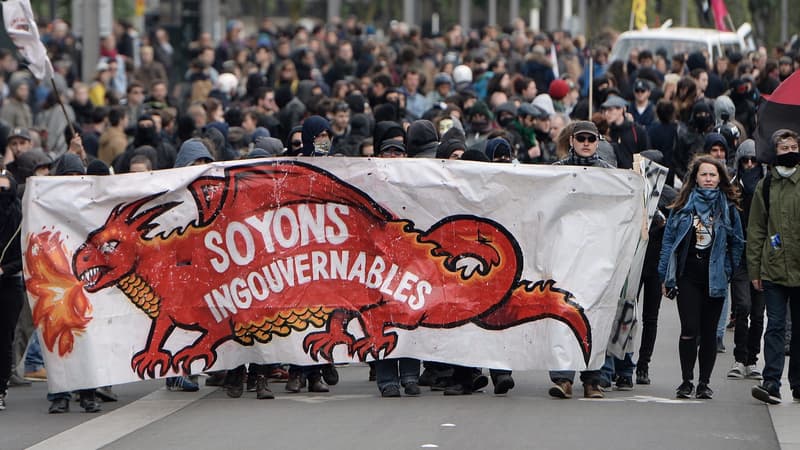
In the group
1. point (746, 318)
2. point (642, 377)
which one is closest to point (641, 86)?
point (746, 318)

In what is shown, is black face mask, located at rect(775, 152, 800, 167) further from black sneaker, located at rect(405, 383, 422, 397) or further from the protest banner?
black sneaker, located at rect(405, 383, 422, 397)

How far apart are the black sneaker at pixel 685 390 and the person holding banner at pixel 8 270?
4.31 metres

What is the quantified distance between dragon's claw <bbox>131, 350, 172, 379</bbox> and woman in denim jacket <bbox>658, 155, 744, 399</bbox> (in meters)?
3.15

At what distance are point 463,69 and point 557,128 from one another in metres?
5.84

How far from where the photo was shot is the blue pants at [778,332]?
34.8ft

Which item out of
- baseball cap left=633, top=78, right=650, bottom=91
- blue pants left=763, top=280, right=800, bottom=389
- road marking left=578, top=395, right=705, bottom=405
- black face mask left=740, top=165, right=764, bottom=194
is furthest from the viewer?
baseball cap left=633, top=78, right=650, bottom=91

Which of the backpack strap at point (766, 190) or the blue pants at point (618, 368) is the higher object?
the backpack strap at point (766, 190)

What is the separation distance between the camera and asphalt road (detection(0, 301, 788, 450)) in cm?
942

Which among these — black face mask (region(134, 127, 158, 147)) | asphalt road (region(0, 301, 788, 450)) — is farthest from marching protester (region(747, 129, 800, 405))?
black face mask (region(134, 127, 158, 147))

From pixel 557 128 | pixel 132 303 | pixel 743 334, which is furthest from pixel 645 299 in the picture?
pixel 557 128

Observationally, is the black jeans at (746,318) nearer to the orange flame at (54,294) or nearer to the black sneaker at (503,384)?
the black sneaker at (503,384)

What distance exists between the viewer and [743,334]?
1194 centimetres

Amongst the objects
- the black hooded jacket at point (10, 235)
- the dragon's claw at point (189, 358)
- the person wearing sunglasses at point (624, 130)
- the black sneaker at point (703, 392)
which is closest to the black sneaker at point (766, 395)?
the black sneaker at point (703, 392)

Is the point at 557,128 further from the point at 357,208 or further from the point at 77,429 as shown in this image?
the point at 77,429
